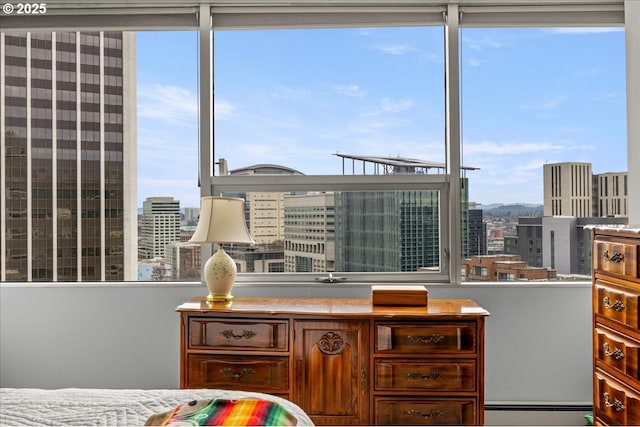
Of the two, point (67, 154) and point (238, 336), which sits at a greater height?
point (67, 154)

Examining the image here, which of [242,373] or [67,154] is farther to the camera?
[67,154]

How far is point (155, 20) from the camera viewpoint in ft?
9.98

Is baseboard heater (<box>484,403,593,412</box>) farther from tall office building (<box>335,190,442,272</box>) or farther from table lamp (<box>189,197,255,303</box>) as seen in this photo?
table lamp (<box>189,197,255,303</box>)

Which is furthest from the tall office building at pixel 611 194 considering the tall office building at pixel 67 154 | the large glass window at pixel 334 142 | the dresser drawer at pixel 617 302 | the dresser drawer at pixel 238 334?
the tall office building at pixel 67 154

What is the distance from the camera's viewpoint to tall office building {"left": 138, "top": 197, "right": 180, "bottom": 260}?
3.11m

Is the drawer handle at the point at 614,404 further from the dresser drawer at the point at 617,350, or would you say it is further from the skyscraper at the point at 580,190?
the skyscraper at the point at 580,190

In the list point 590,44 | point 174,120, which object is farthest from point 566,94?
point 174,120

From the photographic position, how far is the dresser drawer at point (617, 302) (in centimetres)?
207

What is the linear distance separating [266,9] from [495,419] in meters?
2.71

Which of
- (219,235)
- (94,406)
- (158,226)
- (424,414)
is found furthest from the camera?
(158,226)

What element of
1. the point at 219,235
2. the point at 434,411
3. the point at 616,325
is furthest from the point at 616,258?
the point at 219,235

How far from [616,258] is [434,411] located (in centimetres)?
105

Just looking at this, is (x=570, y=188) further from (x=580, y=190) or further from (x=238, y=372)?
(x=238, y=372)

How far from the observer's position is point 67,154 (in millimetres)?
3123
